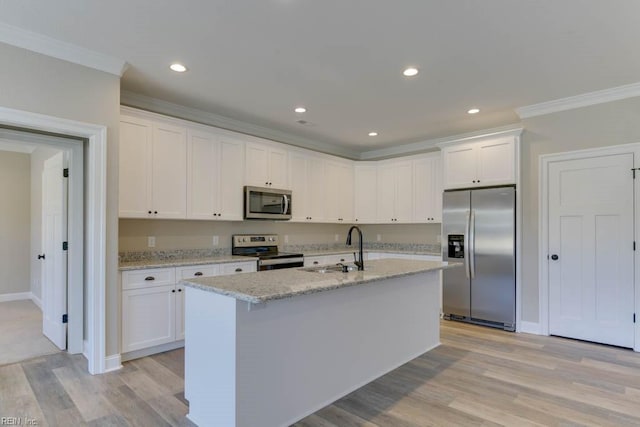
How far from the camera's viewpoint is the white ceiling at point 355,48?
7.77 ft

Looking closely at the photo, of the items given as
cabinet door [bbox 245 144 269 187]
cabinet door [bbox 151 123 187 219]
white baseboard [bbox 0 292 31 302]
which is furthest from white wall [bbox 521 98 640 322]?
white baseboard [bbox 0 292 31 302]

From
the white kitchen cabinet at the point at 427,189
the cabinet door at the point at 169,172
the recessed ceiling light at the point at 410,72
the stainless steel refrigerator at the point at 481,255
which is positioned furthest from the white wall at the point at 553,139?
the cabinet door at the point at 169,172

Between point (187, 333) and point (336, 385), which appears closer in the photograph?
point (187, 333)

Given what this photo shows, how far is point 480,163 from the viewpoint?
187 inches

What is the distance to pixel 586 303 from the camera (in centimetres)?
397

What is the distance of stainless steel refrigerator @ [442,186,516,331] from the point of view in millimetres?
4441

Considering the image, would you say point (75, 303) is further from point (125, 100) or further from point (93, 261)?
point (125, 100)

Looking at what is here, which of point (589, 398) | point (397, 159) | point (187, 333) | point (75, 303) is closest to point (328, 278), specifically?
point (187, 333)

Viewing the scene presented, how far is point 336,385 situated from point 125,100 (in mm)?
3599

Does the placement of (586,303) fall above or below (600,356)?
above

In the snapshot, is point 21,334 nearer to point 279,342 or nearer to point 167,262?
point 167,262

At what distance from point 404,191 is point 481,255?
5.71ft

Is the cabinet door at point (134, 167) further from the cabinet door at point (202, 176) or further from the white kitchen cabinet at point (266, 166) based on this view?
the white kitchen cabinet at point (266, 166)

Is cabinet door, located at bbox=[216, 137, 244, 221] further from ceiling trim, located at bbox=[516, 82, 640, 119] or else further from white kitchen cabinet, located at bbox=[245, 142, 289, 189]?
ceiling trim, located at bbox=[516, 82, 640, 119]
